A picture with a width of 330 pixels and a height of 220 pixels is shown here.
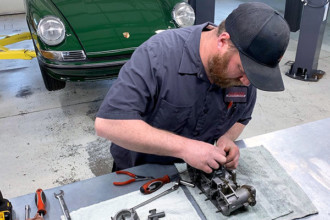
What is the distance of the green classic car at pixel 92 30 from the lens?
246 cm

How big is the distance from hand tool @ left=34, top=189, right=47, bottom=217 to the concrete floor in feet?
3.66

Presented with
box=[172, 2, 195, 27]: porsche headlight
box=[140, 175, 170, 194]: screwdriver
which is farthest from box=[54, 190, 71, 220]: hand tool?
box=[172, 2, 195, 27]: porsche headlight

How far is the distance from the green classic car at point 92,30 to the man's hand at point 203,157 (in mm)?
1670

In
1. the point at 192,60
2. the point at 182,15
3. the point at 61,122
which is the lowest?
the point at 61,122

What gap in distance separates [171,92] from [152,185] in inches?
13.2

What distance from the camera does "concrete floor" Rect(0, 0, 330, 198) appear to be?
2.21 m

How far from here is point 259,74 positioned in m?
0.93

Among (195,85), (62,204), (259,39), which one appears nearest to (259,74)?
(259,39)

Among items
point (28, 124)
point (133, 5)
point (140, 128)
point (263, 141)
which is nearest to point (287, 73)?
point (133, 5)

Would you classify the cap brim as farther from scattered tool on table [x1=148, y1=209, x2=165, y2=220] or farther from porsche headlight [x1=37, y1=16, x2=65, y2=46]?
porsche headlight [x1=37, y1=16, x2=65, y2=46]

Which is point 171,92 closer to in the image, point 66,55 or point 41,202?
point 41,202

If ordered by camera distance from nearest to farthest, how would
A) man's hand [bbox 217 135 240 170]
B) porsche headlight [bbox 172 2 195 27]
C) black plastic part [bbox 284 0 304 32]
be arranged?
1. man's hand [bbox 217 135 240 170]
2. porsche headlight [bbox 172 2 195 27]
3. black plastic part [bbox 284 0 304 32]

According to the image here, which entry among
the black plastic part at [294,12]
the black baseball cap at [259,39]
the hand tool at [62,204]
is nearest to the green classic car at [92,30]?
the hand tool at [62,204]

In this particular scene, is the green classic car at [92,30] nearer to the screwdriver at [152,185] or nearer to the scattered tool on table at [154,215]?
the screwdriver at [152,185]
